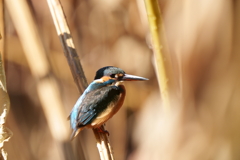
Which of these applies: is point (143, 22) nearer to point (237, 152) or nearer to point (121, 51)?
point (121, 51)

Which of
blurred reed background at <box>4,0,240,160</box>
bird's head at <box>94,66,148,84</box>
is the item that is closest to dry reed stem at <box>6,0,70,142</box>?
blurred reed background at <box>4,0,240,160</box>

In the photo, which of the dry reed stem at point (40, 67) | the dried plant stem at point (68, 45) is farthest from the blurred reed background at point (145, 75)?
the dried plant stem at point (68, 45)

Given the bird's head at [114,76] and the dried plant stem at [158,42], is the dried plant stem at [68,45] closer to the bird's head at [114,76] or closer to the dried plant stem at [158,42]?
the bird's head at [114,76]

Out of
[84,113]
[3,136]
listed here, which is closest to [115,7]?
[84,113]

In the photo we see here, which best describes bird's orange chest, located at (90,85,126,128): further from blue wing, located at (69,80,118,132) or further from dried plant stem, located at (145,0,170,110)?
dried plant stem, located at (145,0,170,110)

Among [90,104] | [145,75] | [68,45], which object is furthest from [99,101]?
[145,75]

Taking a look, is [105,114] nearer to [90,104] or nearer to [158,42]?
[90,104]
